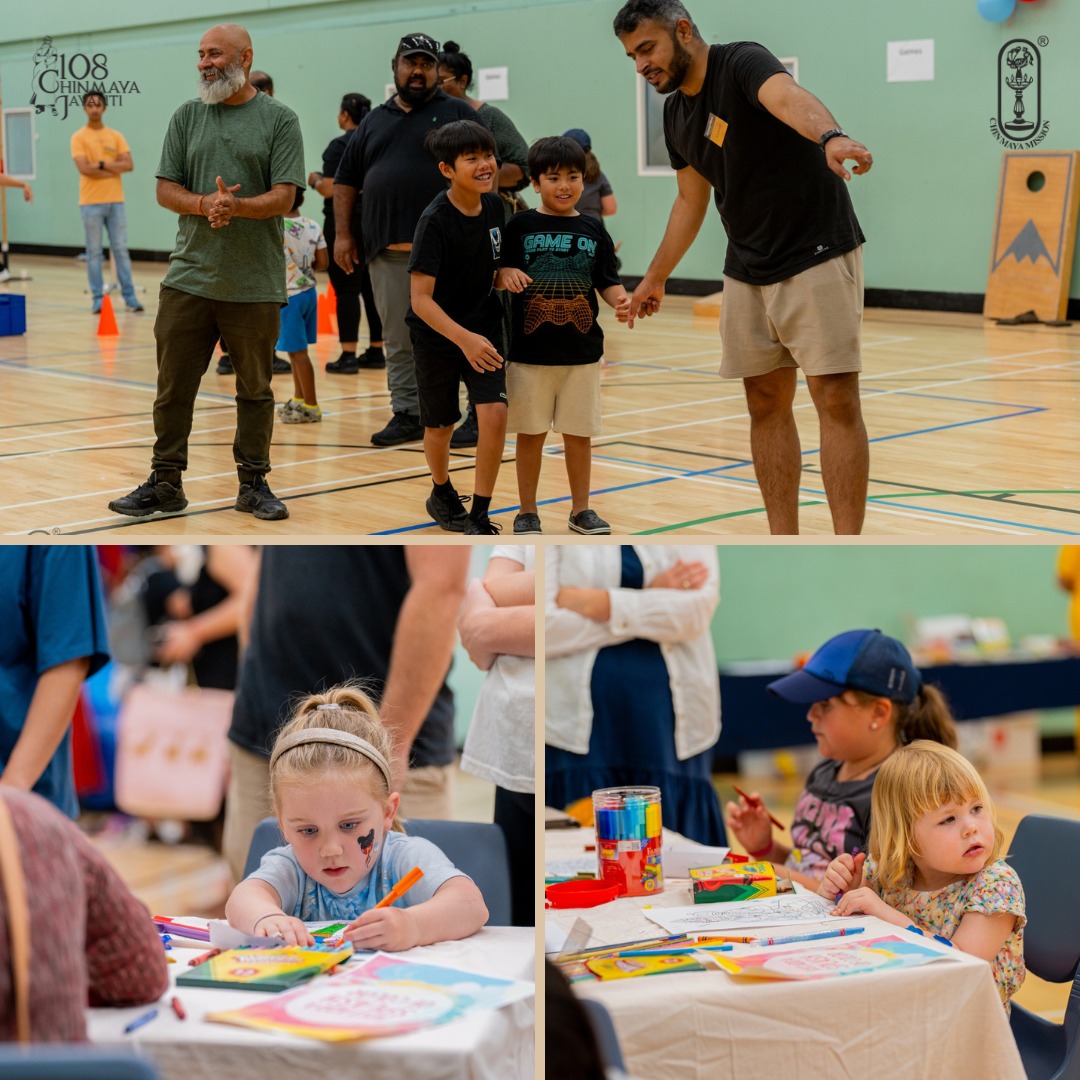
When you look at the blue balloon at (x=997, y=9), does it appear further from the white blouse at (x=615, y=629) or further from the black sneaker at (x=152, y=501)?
the white blouse at (x=615, y=629)

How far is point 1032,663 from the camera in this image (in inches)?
154

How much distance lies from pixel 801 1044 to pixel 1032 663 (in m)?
2.37

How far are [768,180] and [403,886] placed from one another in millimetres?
2317

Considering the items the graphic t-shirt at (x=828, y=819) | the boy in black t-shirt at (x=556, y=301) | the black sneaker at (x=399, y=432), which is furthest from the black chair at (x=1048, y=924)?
the black sneaker at (x=399, y=432)

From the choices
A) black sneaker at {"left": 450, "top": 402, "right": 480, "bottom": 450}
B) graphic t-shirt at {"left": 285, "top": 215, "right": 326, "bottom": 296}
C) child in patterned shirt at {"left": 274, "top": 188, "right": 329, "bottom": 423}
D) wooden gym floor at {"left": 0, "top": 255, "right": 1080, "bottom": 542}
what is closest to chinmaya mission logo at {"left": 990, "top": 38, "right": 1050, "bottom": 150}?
wooden gym floor at {"left": 0, "top": 255, "right": 1080, "bottom": 542}

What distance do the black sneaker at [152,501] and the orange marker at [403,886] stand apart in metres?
3.05

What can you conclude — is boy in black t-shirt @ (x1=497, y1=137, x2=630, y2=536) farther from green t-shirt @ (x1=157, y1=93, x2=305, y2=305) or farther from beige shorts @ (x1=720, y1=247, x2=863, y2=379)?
green t-shirt @ (x1=157, y1=93, x2=305, y2=305)

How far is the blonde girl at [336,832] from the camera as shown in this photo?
1850mm

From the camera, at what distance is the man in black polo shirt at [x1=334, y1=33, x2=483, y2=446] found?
18.9 ft

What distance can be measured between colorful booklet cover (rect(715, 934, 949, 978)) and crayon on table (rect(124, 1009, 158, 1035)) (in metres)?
0.68

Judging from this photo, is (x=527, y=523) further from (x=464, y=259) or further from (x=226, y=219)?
(x=226, y=219)

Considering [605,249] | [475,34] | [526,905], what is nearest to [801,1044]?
[526,905]

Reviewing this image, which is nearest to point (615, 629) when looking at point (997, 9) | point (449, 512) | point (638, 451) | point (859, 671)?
point (859, 671)

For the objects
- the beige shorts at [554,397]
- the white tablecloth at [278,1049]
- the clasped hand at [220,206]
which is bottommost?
the white tablecloth at [278,1049]
